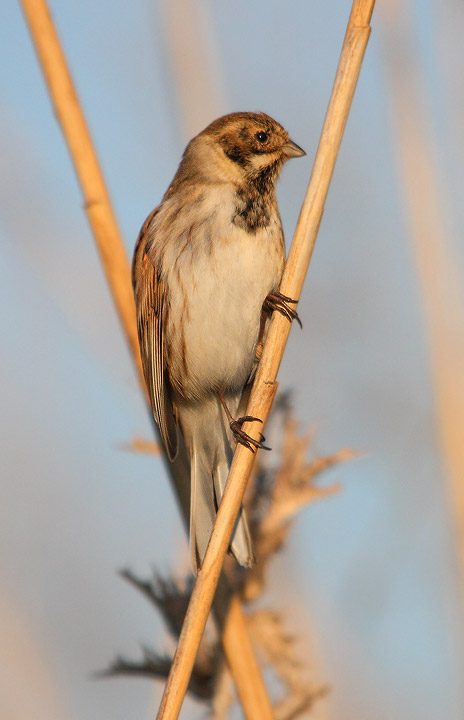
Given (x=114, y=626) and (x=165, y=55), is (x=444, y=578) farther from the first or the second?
(x=165, y=55)

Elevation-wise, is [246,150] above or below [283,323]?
above

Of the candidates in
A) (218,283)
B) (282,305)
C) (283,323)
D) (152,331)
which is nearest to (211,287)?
(218,283)

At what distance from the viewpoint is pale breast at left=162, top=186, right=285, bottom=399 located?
8.71 feet

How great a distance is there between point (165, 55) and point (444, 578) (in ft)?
7.02

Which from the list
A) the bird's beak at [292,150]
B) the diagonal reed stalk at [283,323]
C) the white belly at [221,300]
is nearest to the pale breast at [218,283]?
the white belly at [221,300]

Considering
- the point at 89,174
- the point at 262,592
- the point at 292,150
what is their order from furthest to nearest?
the point at 292,150 < the point at 262,592 < the point at 89,174

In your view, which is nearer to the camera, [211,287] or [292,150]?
[211,287]

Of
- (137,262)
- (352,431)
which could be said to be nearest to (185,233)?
(137,262)

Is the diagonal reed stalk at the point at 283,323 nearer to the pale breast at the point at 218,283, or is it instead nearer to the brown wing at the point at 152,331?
the pale breast at the point at 218,283

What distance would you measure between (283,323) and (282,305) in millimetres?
113

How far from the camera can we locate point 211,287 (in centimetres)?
270

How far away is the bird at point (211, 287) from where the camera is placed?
2.66 m

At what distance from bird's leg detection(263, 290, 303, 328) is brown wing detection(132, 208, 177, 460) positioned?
390mm

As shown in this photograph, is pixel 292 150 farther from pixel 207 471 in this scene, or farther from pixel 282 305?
pixel 207 471
